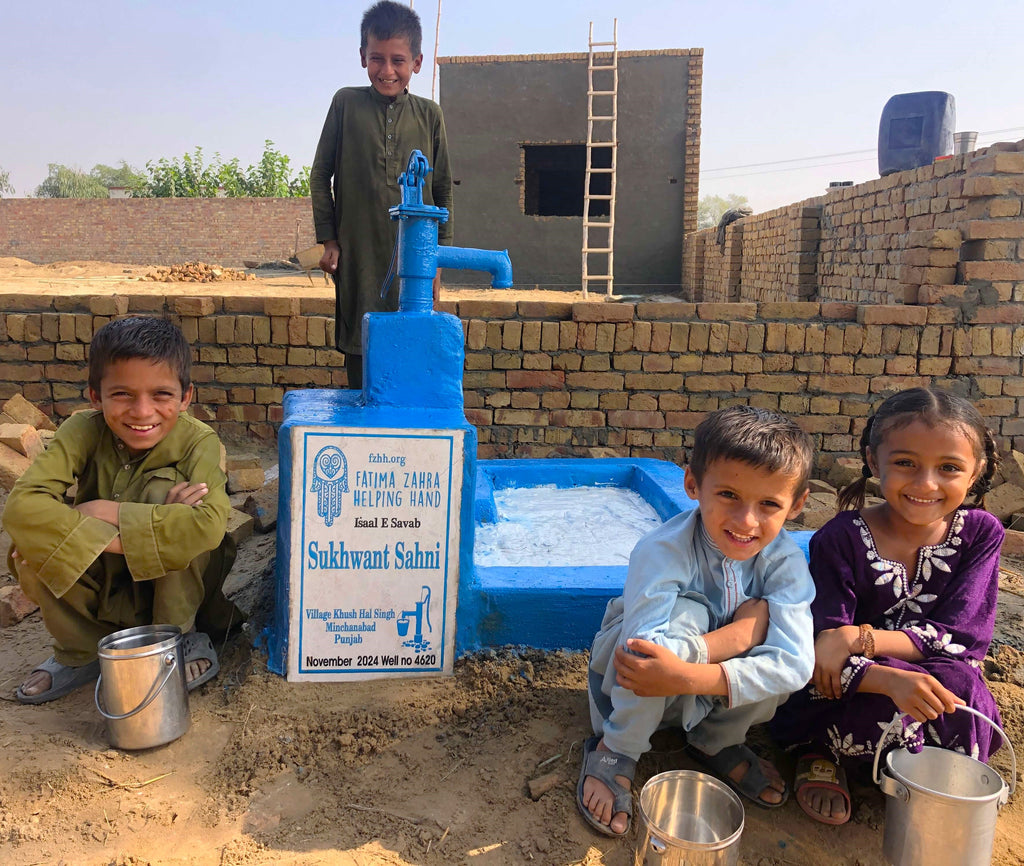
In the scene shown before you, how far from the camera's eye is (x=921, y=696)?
172cm

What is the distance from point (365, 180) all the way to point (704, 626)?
8.68 feet

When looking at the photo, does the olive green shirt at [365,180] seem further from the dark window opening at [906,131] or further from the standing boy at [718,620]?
the dark window opening at [906,131]

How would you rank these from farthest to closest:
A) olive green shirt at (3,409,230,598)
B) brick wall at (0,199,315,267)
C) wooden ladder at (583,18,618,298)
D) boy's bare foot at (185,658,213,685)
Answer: brick wall at (0,199,315,267) < wooden ladder at (583,18,618,298) < boy's bare foot at (185,658,213,685) < olive green shirt at (3,409,230,598)

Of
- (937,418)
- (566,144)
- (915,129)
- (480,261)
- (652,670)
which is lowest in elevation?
(652,670)

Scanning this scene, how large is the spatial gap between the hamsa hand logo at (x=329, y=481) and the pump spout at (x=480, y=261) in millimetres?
813

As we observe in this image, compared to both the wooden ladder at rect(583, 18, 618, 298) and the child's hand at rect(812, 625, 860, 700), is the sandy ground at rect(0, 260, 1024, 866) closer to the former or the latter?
the child's hand at rect(812, 625, 860, 700)

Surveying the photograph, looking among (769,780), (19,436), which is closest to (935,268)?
(769,780)

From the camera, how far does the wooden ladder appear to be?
12.0 metres

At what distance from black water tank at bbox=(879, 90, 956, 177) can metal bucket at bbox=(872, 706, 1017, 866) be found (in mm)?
7335

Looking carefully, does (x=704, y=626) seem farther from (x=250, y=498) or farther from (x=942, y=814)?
(x=250, y=498)

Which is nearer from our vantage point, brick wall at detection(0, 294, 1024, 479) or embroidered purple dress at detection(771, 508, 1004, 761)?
embroidered purple dress at detection(771, 508, 1004, 761)

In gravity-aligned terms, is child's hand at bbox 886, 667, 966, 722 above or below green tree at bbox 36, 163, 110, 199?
below

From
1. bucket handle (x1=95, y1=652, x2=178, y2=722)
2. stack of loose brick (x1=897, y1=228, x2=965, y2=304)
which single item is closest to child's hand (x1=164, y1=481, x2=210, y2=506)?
bucket handle (x1=95, y1=652, x2=178, y2=722)

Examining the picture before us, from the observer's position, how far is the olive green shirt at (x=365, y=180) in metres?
3.58
